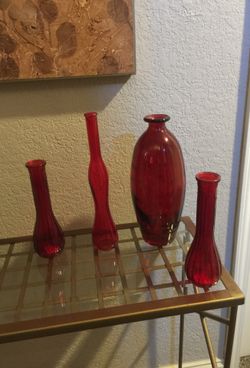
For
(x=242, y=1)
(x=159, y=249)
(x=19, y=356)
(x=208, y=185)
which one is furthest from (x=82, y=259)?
(x=242, y=1)

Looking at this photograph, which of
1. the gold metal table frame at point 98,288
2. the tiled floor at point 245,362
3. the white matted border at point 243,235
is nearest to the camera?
the gold metal table frame at point 98,288

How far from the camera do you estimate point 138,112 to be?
0.84 m

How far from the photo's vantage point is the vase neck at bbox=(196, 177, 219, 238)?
63cm

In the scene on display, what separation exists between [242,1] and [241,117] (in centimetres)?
28

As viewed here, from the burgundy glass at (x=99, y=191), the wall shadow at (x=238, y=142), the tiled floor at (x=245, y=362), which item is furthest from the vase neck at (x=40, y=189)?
the tiled floor at (x=245, y=362)

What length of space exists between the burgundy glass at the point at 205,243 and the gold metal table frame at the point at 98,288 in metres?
0.03

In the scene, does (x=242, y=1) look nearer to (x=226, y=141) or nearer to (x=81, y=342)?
(x=226, y=141)

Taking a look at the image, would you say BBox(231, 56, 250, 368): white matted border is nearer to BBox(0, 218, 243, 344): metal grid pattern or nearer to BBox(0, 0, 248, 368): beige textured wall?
BBox(0, 0, 248, 368): beige textured wall

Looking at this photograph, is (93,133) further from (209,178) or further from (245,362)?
(245,362)

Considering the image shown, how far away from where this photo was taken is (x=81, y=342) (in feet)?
3.49

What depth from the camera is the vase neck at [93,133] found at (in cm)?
72

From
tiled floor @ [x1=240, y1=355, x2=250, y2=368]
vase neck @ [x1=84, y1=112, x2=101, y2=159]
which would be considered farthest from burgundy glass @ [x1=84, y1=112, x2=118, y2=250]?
tiled floor @ [x1=240, y1=355, x2=250, y2=368]

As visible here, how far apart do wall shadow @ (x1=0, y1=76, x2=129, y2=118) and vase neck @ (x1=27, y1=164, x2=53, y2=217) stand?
0.54 feet

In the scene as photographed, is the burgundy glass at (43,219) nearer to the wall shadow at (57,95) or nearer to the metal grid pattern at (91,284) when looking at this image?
the metal grid pattern at (91,284)
